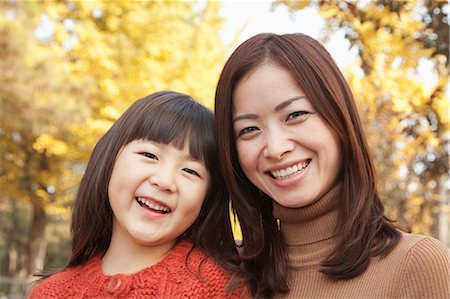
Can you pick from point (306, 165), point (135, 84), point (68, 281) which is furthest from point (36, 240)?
point (306, 165)

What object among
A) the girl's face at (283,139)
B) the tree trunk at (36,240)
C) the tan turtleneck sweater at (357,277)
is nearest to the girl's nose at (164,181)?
the girl's face at (283,139)

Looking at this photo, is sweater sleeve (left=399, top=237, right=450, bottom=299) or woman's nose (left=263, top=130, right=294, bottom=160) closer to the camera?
sweater sleeve (left=399, top=237, right=450, bottom=299)

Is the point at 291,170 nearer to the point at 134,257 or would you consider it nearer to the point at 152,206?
the point at 152,206

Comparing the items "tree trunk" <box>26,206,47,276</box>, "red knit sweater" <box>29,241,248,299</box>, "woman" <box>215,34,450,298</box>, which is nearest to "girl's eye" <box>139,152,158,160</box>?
"woman" <box>215,34,450,298</box>

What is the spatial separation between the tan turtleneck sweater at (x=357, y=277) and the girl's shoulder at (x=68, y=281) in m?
0.68

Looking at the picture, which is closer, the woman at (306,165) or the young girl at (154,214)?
the woman at (306,165)

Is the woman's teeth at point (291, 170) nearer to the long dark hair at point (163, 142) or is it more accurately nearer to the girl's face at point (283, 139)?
the girl's face at point (283, 139)

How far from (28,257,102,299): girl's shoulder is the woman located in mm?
550

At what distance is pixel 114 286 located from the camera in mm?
1878

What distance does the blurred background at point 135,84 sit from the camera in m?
4.41

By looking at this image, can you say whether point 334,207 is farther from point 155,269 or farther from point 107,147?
point 107,147

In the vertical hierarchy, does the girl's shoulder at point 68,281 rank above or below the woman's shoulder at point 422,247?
below

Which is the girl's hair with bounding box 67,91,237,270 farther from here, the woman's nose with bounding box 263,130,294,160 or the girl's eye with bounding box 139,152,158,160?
the woman's nose with bounding box 263,130,294,160

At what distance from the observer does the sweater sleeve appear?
1519mm
